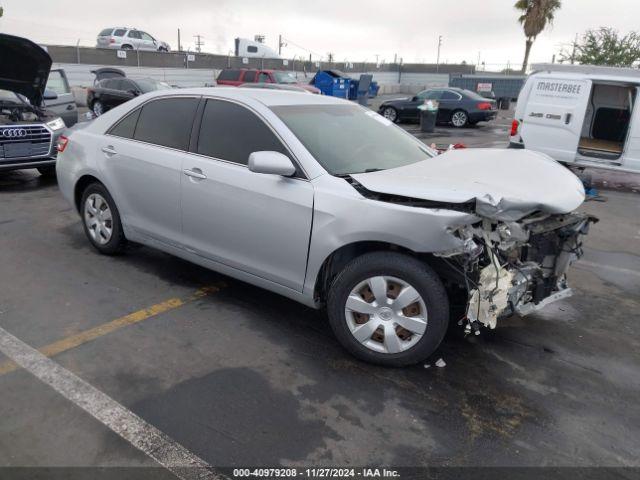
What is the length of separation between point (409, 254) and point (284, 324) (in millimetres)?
1181

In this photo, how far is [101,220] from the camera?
4.93 meters

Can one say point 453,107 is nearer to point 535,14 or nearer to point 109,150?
point 109,150

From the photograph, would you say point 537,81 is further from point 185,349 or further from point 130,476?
point 130,476

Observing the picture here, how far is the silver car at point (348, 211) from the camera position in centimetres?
307

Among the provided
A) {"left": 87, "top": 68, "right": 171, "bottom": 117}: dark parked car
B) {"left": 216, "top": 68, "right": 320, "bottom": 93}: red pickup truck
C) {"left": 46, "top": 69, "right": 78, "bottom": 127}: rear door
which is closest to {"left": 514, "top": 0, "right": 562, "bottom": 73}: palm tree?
{"left": 216, "top": 68, "right": 320, "bottom": 93}: red pickup truck

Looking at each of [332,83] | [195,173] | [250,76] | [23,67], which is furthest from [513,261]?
[332,83]

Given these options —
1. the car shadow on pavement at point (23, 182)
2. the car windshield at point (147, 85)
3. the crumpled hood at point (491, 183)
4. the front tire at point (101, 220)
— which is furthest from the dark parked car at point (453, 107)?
the front tire at point (101, 220)

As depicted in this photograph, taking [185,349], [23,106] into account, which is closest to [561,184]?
[185,349]

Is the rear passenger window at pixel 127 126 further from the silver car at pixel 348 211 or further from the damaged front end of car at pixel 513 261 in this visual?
the damaged front end of car at pixel 513 261

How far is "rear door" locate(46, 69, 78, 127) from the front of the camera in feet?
35.9

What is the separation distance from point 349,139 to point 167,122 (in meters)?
1.58

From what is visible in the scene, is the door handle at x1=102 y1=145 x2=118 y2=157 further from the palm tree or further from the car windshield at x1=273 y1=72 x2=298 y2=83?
the palm tree

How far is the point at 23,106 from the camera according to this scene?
822 cm

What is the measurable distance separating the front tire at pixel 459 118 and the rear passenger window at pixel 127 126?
1652 centimetres
